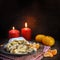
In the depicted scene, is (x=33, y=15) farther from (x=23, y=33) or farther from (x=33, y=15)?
(x=23, y=33)

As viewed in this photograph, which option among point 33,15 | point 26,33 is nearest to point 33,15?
point 33,15

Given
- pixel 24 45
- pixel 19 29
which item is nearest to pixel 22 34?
pixel 19 29

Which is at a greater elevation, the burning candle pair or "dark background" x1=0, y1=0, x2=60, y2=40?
"dark background" x1=0, y1=0, x2=60, y2=40

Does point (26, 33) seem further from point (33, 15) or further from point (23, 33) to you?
point (33, 15)

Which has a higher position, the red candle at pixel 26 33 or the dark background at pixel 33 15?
the dark background at pixel 33 15

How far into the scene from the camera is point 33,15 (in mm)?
1147

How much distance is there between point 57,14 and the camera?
1121mm

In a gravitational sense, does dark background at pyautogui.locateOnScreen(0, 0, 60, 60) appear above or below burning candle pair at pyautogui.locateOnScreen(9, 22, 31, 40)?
above

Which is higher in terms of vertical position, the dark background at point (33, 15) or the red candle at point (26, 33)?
the dark background at point (33, 15)

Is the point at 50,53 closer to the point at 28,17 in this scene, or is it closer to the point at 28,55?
the point at 28,55

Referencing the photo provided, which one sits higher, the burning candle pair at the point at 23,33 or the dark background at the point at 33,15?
the dark background at the point at 33,15

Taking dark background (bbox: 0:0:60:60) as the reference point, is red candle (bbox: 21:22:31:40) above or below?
→ below

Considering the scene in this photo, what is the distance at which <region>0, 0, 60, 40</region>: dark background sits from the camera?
3.69 ft

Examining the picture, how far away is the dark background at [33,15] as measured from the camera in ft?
3.69
